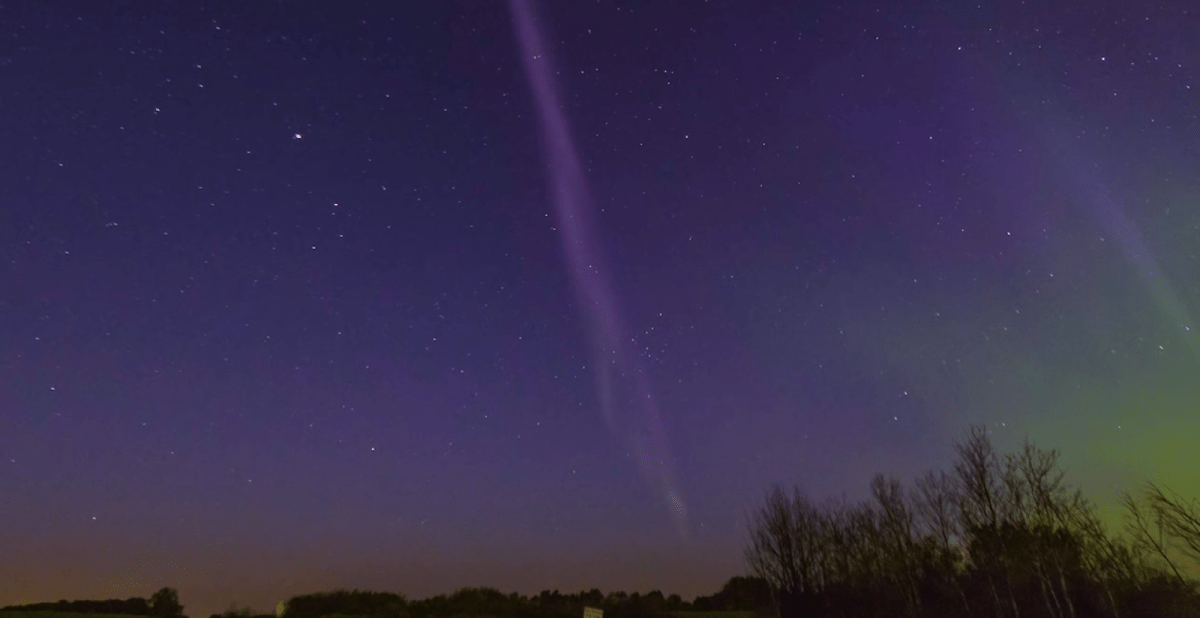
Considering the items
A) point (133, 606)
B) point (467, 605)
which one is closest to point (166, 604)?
point (133, 606)

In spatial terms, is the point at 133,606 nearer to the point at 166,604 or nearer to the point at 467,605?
the point at 166,604

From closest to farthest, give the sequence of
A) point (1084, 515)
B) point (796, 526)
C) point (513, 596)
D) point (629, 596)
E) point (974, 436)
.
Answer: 1. point (1084, 515)
2. point (974, 436)
3. point (796, 526)
4. point (513, 596)
5. point (629, 596)

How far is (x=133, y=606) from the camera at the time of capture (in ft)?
187

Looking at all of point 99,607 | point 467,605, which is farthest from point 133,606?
point 467,605

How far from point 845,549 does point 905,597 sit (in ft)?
30.8

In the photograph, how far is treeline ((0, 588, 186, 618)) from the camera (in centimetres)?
5459

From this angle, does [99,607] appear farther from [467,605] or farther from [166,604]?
[467,605]

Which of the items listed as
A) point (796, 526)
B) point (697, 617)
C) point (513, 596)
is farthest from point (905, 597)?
point (513, 596)

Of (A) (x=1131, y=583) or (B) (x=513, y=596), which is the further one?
(B) (x=513, y=596)

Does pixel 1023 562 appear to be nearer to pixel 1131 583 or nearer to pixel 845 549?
pixel 1131 583

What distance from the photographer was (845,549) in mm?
56469

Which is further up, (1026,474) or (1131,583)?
(1026,474)

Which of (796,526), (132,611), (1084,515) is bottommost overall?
(132,611)

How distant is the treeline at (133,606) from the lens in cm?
5459
